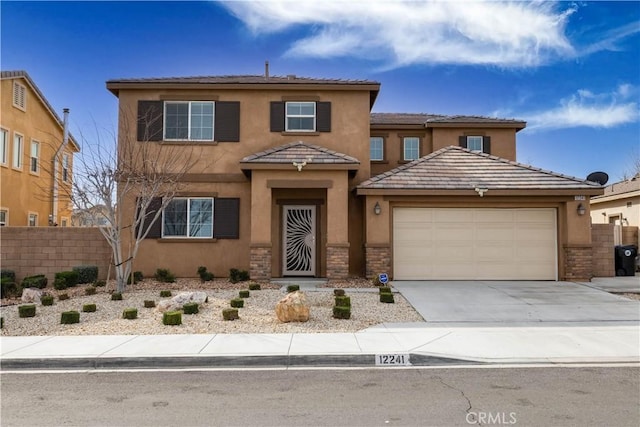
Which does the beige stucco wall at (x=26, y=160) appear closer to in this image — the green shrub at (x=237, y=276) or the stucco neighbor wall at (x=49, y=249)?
the stucco neighbor wall at (x=49, y=249)

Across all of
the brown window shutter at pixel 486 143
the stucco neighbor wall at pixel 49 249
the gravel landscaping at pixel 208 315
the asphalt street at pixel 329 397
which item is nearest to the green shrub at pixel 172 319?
the gravel landscaping at pixel 208 315

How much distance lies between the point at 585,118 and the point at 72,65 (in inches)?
985

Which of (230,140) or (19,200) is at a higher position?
(230,140)

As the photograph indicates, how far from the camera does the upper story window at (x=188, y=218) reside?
16.1 meters

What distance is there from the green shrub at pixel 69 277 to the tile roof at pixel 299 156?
19.7ft

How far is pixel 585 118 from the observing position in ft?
87.7

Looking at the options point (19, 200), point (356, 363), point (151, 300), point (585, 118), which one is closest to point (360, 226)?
point (151, 300)

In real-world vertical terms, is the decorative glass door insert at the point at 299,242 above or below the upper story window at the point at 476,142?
below

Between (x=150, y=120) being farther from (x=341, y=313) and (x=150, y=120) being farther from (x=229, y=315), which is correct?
(x=341, y=313)

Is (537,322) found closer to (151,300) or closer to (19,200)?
(151,300)

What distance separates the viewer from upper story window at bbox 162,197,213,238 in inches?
633

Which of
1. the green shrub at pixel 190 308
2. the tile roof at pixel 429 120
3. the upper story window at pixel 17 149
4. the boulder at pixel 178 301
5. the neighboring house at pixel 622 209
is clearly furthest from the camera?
the tile roof at pixel 429 120

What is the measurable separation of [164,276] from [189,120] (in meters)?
5.24

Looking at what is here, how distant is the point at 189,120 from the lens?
16.5m
